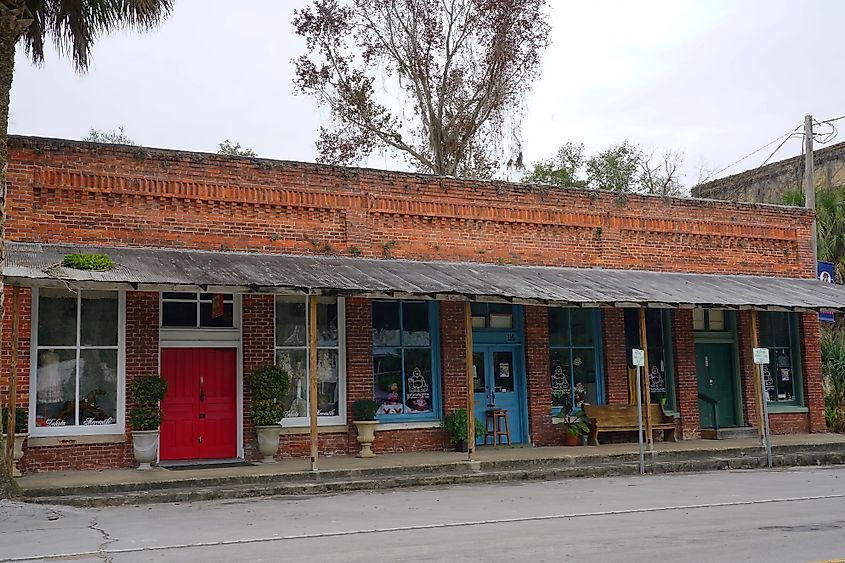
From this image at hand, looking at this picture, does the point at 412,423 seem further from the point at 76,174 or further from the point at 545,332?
the point at 76,174

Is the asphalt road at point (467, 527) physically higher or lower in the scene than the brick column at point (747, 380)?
lower

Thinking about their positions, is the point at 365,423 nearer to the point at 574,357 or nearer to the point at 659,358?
the point at 574,357

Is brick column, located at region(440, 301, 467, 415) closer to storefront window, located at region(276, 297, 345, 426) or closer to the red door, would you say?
storefront window, located at region(276, 297, 345, 426)

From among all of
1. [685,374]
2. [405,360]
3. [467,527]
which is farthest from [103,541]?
[685,374]

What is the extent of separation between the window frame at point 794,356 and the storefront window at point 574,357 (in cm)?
479

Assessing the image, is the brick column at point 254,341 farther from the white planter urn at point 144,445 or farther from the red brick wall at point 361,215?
the white planter urn at point 144,445

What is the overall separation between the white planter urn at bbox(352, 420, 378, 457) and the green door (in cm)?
822

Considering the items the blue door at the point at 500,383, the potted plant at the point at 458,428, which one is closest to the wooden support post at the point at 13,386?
the potted plant at the point at 458,428

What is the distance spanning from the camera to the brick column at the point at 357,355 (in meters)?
16.7

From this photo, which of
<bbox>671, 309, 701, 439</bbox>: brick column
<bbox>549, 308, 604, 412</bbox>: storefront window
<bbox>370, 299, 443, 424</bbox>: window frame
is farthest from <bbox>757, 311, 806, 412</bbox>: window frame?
<bbox>370, 299, 443, 424</bbox>: window frame

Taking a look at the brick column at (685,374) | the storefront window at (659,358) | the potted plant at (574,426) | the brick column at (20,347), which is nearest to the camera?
the brick column at (20,347)

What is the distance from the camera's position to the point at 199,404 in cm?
1584

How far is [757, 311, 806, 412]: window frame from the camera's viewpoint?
72.0ft

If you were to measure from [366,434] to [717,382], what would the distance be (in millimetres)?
9026
